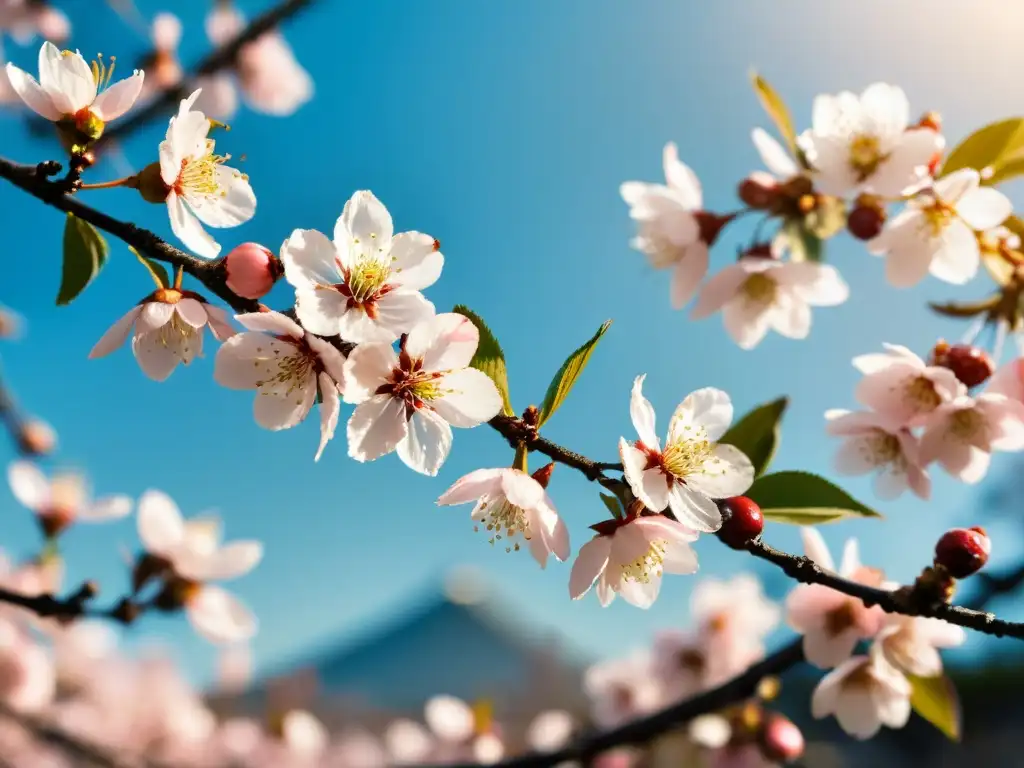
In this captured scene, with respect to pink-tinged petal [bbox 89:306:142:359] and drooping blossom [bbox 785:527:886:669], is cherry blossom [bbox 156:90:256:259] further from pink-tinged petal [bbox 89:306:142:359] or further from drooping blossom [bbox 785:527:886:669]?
drooping blossom [bbox 785:527:886:669]

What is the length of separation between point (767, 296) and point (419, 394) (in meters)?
0.92

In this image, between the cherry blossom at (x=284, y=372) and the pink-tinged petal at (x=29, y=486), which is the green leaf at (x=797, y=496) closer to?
the cherry blossom at (x=284, y=372)

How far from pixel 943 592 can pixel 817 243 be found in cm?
82

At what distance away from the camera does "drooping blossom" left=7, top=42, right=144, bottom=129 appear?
726 millimetres

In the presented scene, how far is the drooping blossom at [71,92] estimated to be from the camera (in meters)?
0.73

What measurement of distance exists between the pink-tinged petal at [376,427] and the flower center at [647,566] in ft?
0.83

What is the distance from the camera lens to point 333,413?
72cm

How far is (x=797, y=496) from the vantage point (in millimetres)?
809

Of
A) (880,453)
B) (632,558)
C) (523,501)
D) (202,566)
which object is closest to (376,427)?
(523,501)

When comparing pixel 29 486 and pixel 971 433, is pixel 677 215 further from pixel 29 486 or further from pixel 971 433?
pixel 29 486

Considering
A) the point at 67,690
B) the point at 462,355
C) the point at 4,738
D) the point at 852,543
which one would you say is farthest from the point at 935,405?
the point at 4,738

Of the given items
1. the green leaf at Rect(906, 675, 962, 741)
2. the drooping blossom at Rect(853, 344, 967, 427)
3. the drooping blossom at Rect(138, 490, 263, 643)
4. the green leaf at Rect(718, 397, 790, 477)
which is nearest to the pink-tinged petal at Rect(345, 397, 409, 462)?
the green leaf at Rect(718, 397, 790, 477)

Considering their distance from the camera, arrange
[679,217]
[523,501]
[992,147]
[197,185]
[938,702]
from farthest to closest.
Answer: [679,217]
[992,147]
[938,702]
[197,185]
[523,501]

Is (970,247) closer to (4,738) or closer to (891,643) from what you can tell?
(891,643)
